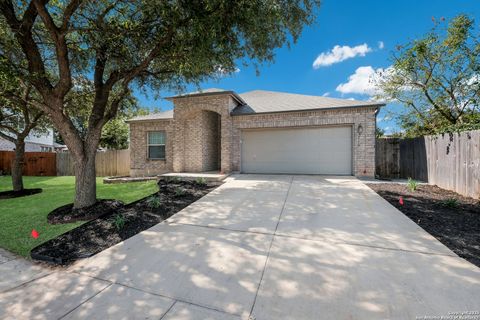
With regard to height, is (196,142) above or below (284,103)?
below

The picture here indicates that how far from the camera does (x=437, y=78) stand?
33.6 ft

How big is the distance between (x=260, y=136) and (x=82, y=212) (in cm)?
762

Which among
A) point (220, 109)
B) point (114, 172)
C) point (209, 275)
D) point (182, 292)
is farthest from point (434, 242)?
point (114, 172)

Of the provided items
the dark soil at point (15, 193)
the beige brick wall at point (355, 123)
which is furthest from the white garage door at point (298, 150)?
the dark soil at point (15, 193)

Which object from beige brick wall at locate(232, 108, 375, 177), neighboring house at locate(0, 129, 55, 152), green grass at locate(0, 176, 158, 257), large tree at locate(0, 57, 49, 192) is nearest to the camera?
green grass at locate(0, 176, 158, 257)

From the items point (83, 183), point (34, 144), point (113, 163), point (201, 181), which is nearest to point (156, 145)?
point (113, 163)

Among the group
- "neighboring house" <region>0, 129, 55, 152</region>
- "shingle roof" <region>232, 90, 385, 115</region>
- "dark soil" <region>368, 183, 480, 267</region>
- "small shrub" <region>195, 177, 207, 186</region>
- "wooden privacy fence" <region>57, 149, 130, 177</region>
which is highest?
"shingle roof" <region>232, 90, 385, 115</region>

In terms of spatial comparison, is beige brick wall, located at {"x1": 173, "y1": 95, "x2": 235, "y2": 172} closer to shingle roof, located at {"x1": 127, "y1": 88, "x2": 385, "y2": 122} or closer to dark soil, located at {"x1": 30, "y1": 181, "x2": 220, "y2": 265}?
shingle roof, located at {"x1": 127, "y1": 88, "x2": 385, "y2": 122}

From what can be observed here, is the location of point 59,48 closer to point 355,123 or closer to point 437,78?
point 355,123

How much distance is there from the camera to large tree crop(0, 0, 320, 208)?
4438 millimetres

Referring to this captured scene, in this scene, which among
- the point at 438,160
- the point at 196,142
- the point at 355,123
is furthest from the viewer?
the point at 196,142

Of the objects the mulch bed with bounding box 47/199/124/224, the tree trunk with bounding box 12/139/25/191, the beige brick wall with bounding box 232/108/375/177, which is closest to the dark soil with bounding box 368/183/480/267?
the beige brick wall with bounding box 232/108/375/177

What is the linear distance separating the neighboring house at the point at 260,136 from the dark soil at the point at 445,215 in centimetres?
279

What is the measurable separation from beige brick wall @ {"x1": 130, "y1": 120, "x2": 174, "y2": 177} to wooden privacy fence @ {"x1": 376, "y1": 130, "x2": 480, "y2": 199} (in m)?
10.8
